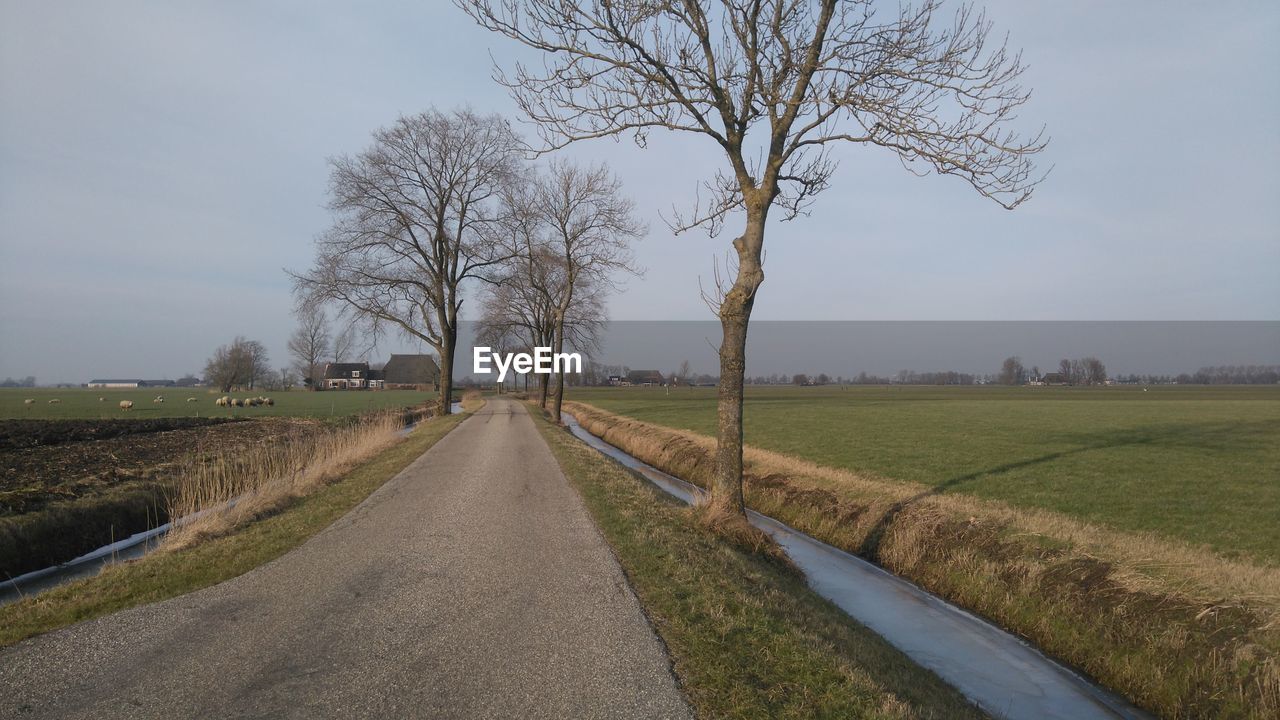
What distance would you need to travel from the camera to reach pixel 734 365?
30.2ft

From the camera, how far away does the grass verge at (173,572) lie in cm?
528

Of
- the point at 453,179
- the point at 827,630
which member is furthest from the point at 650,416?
the point at 827,630

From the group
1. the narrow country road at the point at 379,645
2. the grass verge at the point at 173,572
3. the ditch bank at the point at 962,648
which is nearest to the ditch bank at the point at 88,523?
the grass verge at the point at 173,572

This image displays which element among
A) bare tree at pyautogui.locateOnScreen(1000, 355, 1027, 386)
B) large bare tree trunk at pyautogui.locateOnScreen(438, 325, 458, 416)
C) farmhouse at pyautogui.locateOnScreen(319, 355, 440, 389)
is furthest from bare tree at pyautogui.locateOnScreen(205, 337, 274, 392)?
bare tree at pyautogui.locateOnScreen(1000, 355, 1027, 386)

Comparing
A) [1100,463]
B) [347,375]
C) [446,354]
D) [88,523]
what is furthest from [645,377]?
[88,523]

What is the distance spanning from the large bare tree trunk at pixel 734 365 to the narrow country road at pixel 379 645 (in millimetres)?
2403

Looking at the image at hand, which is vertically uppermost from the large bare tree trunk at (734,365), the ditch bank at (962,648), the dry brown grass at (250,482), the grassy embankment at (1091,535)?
the large bare tree trunk at (734,365)

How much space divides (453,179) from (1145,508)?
92.3 feet

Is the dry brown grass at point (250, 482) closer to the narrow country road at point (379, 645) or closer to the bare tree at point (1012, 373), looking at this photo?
the narrow country road at point (379, 645)

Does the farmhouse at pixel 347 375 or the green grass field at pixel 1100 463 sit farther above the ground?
the farmhouse at pixel 347 375

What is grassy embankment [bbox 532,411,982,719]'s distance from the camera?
13.5 feet

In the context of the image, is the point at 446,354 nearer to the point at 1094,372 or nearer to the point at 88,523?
the point at 88,523

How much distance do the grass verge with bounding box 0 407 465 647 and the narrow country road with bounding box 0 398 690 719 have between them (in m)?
0.32

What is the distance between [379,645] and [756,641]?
272 cm
